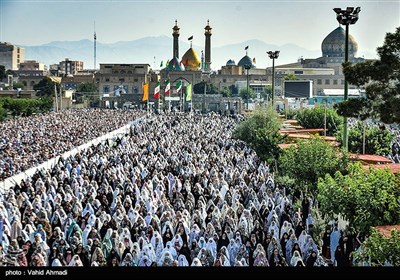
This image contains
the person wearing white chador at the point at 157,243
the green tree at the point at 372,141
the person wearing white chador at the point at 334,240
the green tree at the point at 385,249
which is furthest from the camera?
the green tree at the point at 372,141

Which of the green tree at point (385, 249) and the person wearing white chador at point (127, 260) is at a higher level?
the green tree at point (385, 249)

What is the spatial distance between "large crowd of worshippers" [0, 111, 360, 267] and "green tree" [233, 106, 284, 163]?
4.14 meters

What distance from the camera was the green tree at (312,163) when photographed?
14188 mm

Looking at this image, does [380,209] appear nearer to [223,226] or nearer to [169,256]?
[223,226]

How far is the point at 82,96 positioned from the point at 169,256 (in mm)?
75026

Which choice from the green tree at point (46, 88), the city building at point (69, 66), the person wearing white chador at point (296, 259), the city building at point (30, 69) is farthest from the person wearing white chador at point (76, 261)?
the city building at point (69, 66)

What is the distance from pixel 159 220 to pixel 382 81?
3952 mm

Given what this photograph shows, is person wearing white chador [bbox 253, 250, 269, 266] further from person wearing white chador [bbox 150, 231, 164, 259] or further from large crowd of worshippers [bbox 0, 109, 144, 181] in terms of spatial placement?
large crowd of worshippers [bbox 0, 109, 144, 181]

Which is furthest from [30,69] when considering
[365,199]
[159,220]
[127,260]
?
[127,260]

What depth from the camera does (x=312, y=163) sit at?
46.7 ft

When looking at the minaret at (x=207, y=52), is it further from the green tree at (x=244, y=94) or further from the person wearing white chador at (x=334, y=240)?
the person wearing white chador at (x=334, y=240)

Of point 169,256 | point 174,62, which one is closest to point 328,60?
point 174,62

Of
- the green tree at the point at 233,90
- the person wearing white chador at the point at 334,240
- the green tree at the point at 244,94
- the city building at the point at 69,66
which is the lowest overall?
the person wearing white chador at the point at 334,240

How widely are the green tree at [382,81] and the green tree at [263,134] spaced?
32.4 feet
